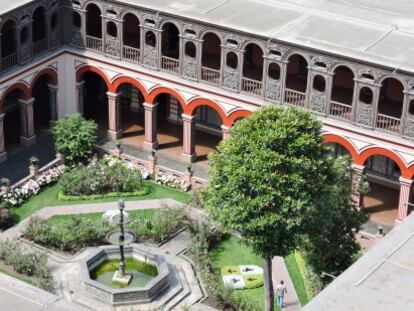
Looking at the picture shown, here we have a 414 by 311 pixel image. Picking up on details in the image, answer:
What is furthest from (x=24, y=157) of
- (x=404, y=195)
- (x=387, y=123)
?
(x=404, y=195)

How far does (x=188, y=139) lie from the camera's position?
2315 inches

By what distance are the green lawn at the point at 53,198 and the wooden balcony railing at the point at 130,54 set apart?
7396 millimetres

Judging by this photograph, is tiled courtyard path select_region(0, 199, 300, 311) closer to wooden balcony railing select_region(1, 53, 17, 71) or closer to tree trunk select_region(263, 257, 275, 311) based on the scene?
tree trunk select_region(263, 257, 275, 311)

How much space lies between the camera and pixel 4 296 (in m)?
30.8

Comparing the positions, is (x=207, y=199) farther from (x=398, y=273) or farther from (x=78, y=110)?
(x=78, y=110)

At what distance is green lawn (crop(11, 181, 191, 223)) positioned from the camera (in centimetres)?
5384

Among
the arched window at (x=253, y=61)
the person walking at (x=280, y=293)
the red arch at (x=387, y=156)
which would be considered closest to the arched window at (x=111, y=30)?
the arched window at (x=253, y=61)

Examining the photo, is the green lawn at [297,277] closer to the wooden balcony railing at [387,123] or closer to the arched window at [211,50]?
the wooden balcony railing at [387,123]

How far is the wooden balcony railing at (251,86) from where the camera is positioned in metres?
55.7

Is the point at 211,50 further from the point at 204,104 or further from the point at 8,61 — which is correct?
the point at 8,61

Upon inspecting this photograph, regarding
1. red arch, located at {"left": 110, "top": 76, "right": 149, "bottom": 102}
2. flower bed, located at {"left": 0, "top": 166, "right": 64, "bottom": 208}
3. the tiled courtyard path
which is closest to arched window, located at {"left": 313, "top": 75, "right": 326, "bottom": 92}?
the tiled courtyard path

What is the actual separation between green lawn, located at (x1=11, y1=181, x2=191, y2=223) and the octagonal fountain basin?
661 centimetres

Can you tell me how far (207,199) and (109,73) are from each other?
60.4 ft

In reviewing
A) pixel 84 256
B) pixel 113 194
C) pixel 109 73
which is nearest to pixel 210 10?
pixel 109 73
